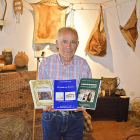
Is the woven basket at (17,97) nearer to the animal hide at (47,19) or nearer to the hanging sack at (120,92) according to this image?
the animal hide at (47,19)

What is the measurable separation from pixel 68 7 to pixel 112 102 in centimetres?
187

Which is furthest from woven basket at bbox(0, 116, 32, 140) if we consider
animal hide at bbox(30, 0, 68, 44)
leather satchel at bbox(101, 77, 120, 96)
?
leather satchel at bbox(101, 77, 120, 96)

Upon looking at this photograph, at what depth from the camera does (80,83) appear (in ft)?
4.18

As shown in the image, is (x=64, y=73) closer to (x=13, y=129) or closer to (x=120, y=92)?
(x=13, y=129)

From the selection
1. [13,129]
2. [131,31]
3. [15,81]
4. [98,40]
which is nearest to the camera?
[13,129]

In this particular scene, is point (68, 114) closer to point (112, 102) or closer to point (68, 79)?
point (68, 79)

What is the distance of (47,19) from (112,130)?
7.18 ft

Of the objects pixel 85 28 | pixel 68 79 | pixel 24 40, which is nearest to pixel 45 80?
pixel 68 79

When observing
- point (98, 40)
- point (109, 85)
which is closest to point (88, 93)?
point (98, 40)

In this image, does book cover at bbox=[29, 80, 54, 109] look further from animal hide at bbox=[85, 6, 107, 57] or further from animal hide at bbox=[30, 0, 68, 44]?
animal hide at bbox=[85, 6, 107, 57]

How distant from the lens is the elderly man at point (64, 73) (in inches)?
52.4

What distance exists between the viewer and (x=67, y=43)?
1.33 meters

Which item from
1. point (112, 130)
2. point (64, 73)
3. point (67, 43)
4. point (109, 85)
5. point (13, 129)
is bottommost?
point (112, 130)

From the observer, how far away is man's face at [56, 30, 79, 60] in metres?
1.32
